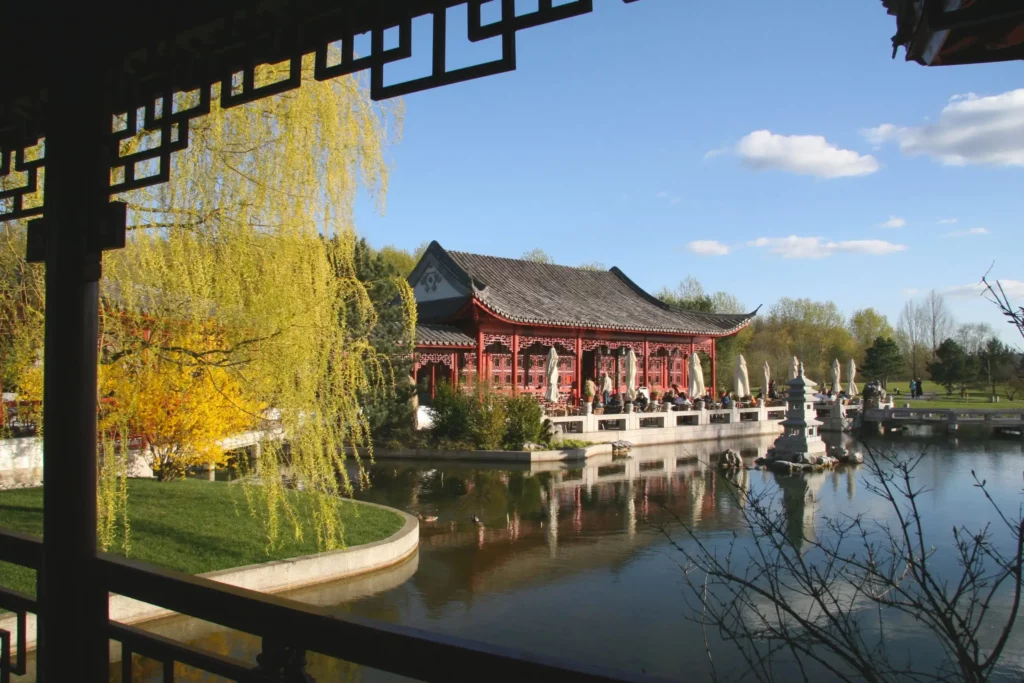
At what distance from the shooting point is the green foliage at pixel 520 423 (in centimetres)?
1670

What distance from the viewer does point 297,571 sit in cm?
698

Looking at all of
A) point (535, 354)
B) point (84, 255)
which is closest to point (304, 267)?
point (84, 255)

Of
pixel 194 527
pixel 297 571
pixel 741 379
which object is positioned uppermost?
pixel 741 379

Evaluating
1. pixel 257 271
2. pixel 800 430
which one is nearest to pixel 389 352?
pixel 800 430

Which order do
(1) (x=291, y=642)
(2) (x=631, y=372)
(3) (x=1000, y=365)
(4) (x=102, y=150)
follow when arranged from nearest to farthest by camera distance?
1. (1) (x=291, y=642)
2. (4) (x=102, y=150)
3. (3) (x=1000, y=365)
4. (2) (x=631, y=372)

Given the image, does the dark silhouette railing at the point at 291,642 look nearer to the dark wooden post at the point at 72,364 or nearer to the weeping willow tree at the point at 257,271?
the dark wooden post at the point at 72,364

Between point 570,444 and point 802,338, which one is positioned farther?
point 802,338

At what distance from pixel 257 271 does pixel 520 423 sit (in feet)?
36.8

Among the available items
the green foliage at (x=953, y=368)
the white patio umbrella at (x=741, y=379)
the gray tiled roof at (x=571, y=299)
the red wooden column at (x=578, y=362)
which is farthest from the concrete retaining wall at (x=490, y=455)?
the green foliage at (x=953, y=368)

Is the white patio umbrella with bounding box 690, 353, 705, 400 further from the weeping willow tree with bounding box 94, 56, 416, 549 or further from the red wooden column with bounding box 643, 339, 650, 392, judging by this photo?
the weeping willow tree with bounding box 94, 56, 416, 549

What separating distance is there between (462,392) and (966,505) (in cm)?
950

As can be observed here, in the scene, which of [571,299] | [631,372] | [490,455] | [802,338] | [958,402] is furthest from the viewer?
[802,338]

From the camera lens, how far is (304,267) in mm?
6289

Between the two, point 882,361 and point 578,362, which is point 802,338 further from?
point 578,362
